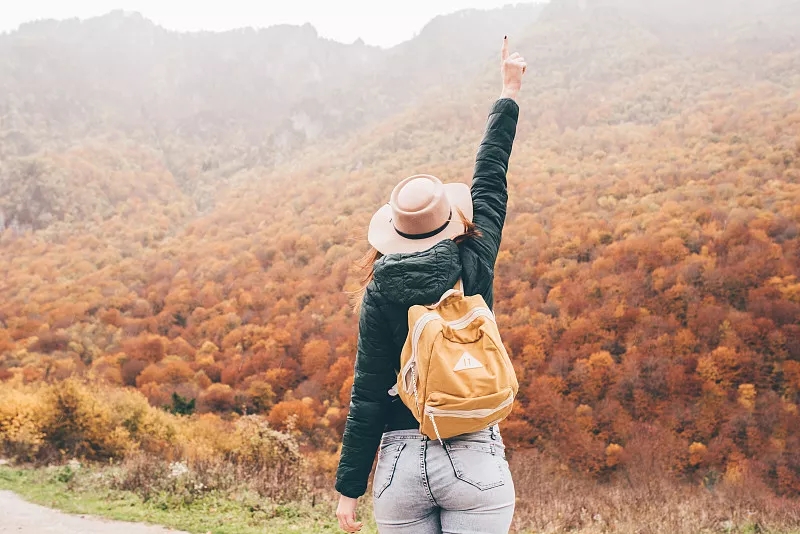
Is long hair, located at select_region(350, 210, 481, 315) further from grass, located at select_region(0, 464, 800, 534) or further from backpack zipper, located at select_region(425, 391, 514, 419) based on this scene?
grass, located at select_region(0, 464, 800, 534)

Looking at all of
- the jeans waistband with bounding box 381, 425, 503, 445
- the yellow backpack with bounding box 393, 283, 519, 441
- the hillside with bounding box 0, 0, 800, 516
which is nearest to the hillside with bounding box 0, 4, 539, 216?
the hillside with bounding box 0, 0, 800, 516

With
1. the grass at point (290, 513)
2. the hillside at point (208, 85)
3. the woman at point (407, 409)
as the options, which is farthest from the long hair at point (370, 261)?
the hillside at point (208, 85)

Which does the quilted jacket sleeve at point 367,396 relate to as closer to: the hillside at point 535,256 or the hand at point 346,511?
the hand at point 346,511

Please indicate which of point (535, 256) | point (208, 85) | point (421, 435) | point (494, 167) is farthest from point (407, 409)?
point (208, 85)

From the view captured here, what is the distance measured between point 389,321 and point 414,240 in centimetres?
22

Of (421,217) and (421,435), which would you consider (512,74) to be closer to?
(421,217)

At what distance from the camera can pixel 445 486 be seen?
1.37 meters

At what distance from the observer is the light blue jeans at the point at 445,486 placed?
136 cm

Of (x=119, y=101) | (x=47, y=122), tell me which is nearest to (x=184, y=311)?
(x=47, y=122)

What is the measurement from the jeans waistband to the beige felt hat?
1.44 ft

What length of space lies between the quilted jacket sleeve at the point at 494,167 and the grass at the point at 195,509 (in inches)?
174

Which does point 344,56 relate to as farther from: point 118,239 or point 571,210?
point 571,210

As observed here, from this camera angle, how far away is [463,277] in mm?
1499

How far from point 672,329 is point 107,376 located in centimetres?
2004
